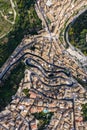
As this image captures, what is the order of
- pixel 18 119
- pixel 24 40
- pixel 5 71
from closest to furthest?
→ pixel 18 119 < pixel 5 71 < pixel 24 40

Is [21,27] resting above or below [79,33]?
below

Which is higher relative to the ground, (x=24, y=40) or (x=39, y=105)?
(x=24, y=40)

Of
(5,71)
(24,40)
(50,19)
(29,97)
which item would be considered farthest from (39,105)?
(50,19)

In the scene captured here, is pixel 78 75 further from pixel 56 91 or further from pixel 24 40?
pixel 24 40

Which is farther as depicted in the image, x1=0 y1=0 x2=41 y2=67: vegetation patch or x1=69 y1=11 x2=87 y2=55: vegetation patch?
x1=69 y1=11 x2=87 y2=55: vegetation patch

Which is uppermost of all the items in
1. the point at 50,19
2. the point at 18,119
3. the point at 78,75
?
the point at 50,19

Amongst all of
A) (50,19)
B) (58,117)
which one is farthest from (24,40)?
(58,117)

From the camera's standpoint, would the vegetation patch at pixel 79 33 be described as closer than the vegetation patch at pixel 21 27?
No

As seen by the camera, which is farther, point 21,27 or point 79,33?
point 79,33

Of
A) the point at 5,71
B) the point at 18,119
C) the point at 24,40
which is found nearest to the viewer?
the point at 18,119

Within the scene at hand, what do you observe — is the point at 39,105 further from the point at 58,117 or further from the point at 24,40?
the point at 24,40

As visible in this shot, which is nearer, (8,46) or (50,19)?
(8,46)
